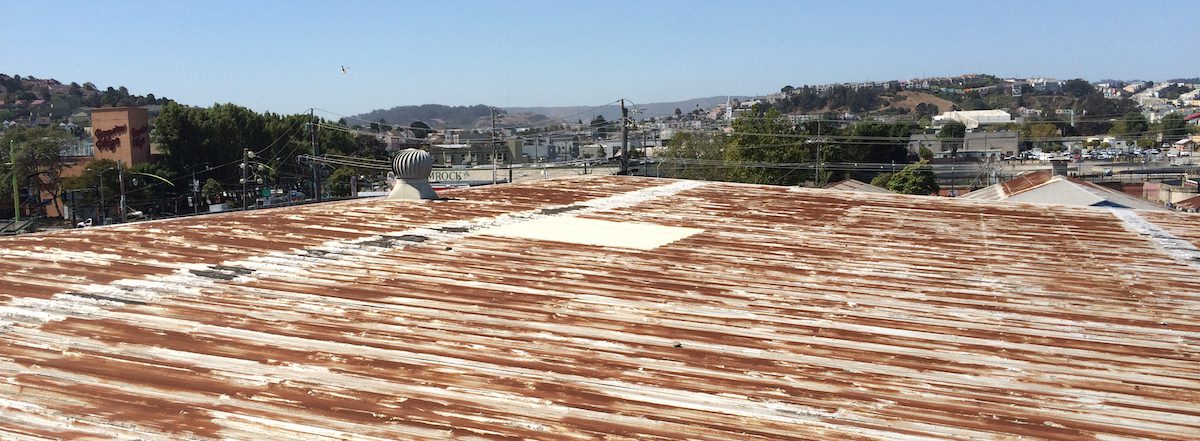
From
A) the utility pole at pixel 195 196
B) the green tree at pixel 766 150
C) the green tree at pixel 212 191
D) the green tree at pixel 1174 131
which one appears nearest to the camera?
the utility pole at pixel 195 196

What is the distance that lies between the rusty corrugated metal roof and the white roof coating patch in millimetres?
385

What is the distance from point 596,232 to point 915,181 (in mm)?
53124

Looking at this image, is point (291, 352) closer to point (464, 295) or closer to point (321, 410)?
point (321, 410)

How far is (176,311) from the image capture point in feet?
23.4

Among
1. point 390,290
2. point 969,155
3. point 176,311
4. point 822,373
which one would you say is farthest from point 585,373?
point 969,155

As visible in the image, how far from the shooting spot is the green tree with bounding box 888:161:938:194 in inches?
2419

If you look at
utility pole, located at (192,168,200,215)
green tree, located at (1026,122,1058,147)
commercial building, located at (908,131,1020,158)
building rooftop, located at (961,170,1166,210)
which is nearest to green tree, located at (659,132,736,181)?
utility pole, located at (192,168,200,215)

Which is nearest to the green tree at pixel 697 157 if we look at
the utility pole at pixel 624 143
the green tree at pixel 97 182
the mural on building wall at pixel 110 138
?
the utility pole at pixel 624 143

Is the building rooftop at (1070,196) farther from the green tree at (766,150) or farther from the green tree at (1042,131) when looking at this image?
the green tree at (1042,131)

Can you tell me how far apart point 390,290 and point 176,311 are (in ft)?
5.84

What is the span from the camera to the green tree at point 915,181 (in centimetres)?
6144

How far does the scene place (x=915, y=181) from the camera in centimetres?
6131

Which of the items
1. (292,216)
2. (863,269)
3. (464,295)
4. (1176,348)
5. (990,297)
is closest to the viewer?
(1176,348)

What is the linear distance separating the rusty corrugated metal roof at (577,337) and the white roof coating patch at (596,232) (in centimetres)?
38
